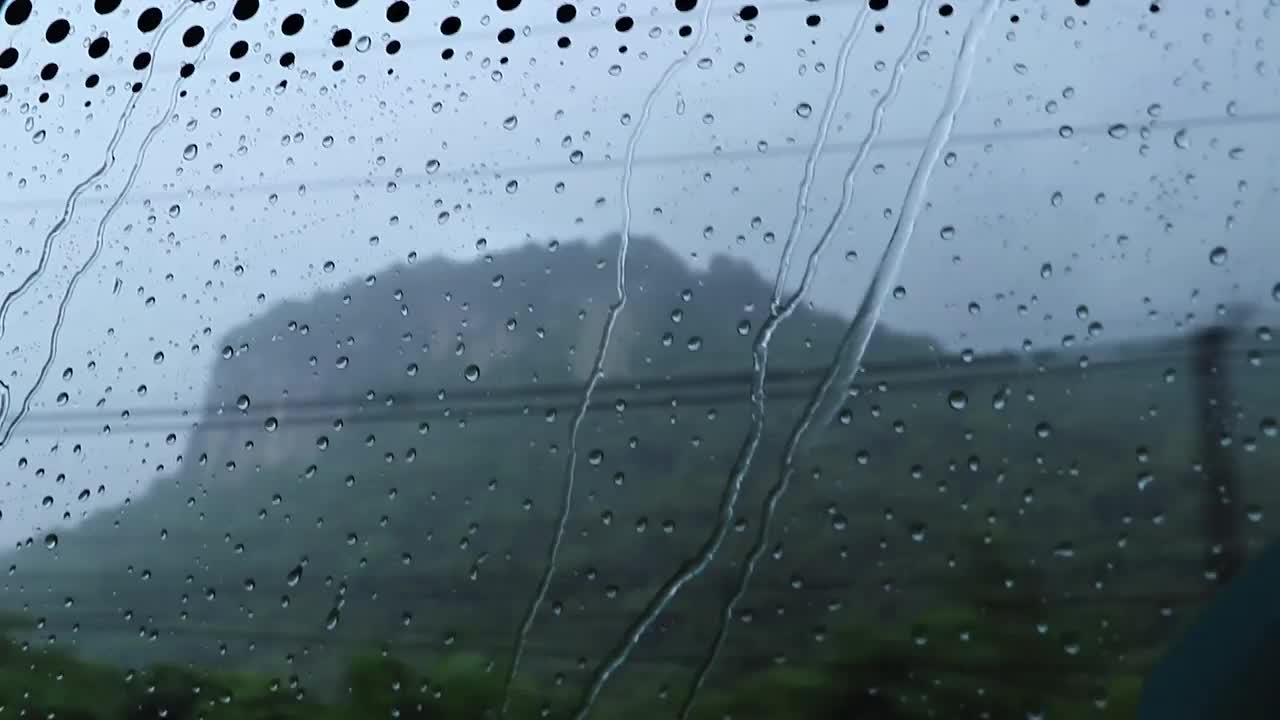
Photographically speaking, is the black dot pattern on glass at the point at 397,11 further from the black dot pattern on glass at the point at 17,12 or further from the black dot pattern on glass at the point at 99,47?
the black dot pattern on glass at the point at 17,12

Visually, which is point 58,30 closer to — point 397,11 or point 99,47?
point 99,47

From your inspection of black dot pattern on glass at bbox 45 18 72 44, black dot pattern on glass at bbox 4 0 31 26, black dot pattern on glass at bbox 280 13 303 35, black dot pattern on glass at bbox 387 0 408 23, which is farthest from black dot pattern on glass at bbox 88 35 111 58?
black dot pattern on glass at bbox 387 0 408 23

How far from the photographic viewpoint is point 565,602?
143 cm

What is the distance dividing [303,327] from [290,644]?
1.66 feet

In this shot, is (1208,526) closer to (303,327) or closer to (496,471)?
(496,471)

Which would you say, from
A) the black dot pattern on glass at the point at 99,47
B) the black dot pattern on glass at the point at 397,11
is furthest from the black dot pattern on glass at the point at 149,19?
the black dot pattern on glass at the point at 397,11

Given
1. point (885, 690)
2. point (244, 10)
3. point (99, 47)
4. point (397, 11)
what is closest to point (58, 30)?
point (99, 47)

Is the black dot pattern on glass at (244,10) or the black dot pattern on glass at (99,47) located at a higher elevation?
the black dot pattern on glass at (244,10)

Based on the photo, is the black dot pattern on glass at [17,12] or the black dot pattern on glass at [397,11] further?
the black dot pattern on glass at [17,12]

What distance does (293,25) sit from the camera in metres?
1.86

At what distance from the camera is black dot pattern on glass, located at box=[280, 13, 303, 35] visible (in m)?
1.86

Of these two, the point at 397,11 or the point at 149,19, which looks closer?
the point at 397,11

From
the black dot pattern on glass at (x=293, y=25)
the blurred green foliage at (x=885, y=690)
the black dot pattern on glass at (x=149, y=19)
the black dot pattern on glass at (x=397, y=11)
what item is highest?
the black dot pattern on glass at (x=397, y=11)

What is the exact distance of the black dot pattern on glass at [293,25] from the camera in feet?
6.09
